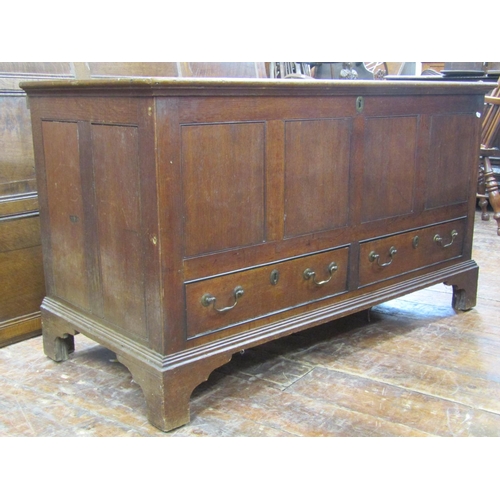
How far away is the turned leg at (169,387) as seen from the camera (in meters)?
1.68

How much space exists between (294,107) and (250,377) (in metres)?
0.85

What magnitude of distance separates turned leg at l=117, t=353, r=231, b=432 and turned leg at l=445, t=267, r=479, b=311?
4.31 feet

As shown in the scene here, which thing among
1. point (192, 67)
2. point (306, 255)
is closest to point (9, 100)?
point (192, 67)

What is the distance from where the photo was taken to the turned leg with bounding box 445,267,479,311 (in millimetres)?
2646

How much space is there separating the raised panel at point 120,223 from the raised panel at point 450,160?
122 centimetres

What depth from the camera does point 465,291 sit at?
266 centimetres

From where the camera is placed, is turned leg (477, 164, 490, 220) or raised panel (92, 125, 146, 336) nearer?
raised panel (92, 125, 146, 336)

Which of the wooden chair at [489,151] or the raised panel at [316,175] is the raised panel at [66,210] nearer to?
the raised panel at [316,175]

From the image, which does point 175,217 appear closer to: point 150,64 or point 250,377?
point 250,377

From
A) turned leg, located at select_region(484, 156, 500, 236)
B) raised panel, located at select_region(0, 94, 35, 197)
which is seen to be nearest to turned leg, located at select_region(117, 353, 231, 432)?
raised panel, located at select_region(0, 94, 35, 197)

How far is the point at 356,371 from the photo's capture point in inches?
82.5

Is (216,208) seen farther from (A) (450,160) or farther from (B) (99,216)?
(A) (450,160)

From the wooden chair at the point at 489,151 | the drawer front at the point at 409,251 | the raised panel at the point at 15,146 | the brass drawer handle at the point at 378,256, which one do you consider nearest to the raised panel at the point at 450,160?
the drawer front at the point at 409,251

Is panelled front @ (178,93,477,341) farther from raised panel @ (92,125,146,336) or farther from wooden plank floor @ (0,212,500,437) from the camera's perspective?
wooden plank floor @ (0,212,500,437)
